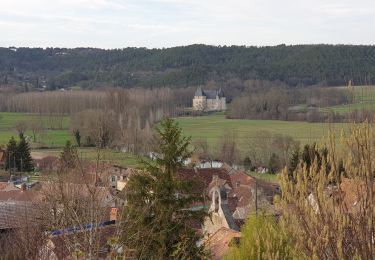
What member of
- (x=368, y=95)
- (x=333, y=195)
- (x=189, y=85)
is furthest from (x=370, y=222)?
(x=189, y=85)

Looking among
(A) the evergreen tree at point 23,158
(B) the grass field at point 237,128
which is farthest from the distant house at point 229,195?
(A) the evergreen tree at point 23,158

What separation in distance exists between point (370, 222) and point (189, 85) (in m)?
137

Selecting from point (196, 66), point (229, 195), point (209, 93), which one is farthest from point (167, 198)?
point (196, 66)

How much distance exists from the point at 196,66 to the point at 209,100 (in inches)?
1359

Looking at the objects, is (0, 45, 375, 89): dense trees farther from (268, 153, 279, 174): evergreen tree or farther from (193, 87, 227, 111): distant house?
(268, 153, 279, 174): evergreen tree

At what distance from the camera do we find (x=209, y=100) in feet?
402

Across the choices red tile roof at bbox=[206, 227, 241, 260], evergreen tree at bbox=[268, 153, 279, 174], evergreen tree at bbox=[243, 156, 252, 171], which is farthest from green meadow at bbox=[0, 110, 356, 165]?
red tile roof at bbox=[206, 227, 241, 260]

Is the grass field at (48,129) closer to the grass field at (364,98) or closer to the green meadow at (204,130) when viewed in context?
the green meadow at (204,130)

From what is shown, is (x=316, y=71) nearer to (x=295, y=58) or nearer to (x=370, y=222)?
(x=295, y=58)

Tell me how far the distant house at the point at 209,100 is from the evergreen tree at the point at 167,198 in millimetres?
100174

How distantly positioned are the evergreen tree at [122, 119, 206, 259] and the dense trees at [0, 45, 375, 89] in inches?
4165

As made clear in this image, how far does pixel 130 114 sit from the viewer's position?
75875 millimetres

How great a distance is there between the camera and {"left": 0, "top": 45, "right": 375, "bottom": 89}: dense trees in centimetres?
13100

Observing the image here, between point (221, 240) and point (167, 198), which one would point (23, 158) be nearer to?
point (221, 240)
